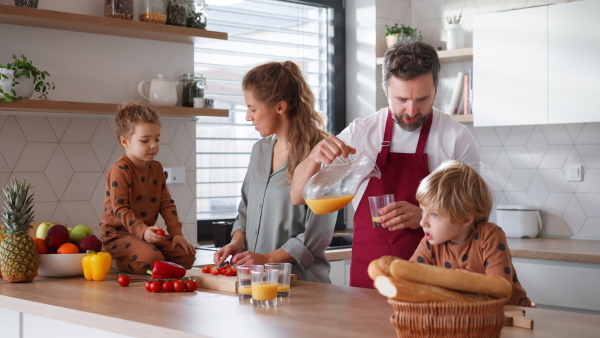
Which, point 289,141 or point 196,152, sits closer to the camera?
point 289,141

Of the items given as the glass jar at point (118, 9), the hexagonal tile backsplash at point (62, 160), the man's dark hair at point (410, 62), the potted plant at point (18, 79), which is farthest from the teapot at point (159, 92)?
the man's dark hair at point (410, 62)

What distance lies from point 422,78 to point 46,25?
1.77 m

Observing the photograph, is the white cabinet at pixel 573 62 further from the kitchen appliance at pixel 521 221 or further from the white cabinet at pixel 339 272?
the white cabinet at pixel 339 272

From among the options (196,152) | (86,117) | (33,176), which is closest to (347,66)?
(196,152)

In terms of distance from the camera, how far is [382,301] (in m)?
2.08

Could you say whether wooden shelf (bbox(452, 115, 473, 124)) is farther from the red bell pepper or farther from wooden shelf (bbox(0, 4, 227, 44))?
the red bell pepper

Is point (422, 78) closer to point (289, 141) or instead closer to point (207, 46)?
point (289, 141)

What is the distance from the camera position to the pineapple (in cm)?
247

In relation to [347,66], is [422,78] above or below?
below

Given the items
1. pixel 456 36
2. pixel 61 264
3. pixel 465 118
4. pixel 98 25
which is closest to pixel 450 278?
pixel 61 264

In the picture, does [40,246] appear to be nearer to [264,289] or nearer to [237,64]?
[264,289]

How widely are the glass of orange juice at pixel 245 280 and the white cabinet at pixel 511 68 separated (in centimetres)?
249

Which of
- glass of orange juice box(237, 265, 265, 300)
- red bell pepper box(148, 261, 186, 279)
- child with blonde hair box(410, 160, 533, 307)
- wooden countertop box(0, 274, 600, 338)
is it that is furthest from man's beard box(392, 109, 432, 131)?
red bell pepper box(148, 261, 186, 279)

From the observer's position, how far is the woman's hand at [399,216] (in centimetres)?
231
